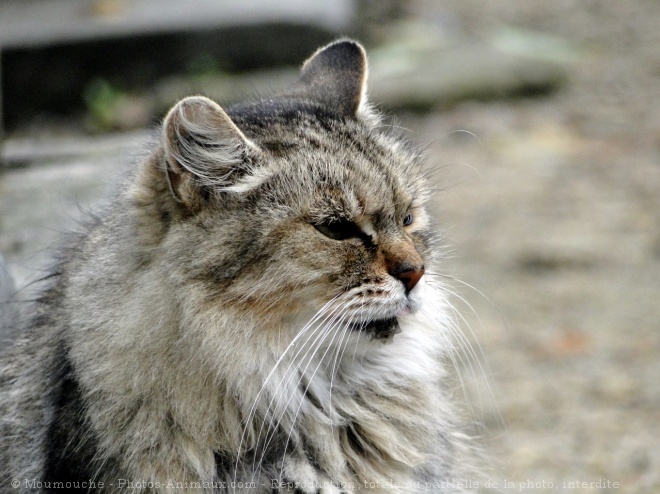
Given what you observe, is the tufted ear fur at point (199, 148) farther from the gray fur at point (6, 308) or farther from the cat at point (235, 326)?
the gray fur at point (6, 308)

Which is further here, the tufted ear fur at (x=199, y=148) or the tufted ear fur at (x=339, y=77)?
the tufted ear fur at (x=339, y=77)

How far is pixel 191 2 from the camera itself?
9648 mm

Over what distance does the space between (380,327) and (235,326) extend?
0.49 meters

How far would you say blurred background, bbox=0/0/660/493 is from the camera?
5.05 m

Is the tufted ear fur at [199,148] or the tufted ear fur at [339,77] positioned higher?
the tufted ear fur at [339,77]

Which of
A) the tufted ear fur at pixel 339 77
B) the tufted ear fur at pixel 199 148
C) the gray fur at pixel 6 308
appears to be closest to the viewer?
the tufted ear fur at pixel 199 148

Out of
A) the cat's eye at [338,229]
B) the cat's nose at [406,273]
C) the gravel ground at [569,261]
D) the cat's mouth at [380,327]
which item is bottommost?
the gravel ground at [569,261]

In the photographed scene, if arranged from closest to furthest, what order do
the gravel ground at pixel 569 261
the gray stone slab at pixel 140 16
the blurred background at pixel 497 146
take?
the gravel ground at pixel 569 261, the blurred background at pixel 497 146, the gray stone slab at pixel 140 16

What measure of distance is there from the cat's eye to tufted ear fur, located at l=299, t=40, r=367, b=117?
58 cm

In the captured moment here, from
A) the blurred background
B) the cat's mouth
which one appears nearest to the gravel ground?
the blurred background

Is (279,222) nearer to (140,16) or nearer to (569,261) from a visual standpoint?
(569,261)

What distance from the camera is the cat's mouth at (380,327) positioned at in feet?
9.74

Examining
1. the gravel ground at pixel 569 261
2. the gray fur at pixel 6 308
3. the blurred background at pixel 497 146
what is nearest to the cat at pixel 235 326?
the gray fur at pixel 6 308

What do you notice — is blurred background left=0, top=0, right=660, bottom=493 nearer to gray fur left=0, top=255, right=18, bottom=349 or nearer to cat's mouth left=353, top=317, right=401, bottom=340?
gray fur left=0, top=255, right=18, bottom=349
